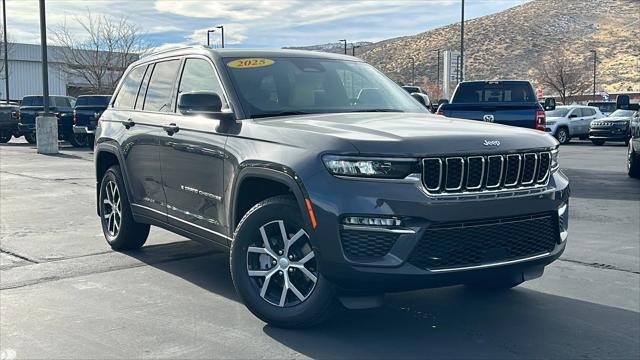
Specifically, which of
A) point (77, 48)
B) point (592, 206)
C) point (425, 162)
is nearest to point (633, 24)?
point (77, 48)

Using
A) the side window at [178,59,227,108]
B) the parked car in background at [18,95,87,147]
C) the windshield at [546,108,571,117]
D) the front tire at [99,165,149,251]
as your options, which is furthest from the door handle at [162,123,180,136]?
the windshield at [546,108,571,117]

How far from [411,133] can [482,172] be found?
47 cm

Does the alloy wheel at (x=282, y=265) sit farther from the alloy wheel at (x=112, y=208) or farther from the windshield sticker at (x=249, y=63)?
the alloy wheel at (x=112, y=208)

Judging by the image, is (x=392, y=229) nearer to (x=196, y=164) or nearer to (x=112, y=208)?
(x=196, y=164)

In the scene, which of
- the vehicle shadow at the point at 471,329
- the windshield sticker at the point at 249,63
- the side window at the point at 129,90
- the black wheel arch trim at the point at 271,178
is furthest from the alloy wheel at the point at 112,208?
the black wheel arch trim at the point at 271,178

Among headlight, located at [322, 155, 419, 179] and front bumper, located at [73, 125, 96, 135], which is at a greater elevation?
headlight, located at [322, 155, 419, 179]

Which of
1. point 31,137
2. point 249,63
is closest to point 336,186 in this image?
point 249,63

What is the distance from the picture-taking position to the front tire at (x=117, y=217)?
676cm

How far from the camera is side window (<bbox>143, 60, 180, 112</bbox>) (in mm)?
6121

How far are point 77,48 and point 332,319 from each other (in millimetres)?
48381

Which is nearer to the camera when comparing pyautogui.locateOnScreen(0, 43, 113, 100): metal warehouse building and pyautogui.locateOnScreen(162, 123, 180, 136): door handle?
pyautogui.locateOnScreen(162, 123, 180, 136): door handle

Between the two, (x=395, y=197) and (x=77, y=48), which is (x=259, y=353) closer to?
(x=395, y=197)

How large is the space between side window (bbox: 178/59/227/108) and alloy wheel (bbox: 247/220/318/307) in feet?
3.83

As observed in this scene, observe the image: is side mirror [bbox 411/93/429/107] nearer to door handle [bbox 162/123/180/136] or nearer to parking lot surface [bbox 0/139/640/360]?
parking lot surface [bbox 0/139/640/360]
